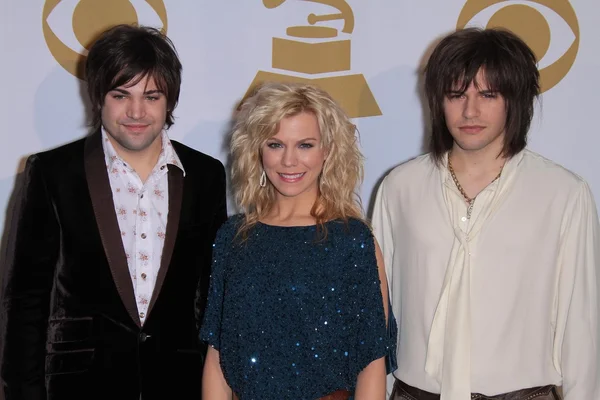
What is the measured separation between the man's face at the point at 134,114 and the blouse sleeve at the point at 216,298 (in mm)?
390

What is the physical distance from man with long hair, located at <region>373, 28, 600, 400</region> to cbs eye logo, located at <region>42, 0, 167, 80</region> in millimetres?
1326

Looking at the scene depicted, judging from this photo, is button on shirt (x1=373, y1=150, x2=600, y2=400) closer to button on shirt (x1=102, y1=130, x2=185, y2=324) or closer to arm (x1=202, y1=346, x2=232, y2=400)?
arm (x1=202, y1=346, x2=232, y2=400)

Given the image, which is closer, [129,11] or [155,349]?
[155,349]

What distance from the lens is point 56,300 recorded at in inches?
88.4

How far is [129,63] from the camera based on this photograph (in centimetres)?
226

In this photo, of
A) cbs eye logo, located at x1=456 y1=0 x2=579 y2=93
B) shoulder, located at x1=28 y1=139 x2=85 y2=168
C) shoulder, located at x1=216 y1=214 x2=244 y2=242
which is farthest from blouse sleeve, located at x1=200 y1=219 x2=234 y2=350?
cbs eye logo, located at x1=456 y1=0 x2=579 y2=93

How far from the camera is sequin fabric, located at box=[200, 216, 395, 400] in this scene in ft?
6.77

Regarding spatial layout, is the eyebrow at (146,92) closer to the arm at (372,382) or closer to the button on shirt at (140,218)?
the button on shirt at (140,218)

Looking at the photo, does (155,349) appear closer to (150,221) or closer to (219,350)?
(219,350)

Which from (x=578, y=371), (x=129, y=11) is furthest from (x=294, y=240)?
(x=129, y=11)

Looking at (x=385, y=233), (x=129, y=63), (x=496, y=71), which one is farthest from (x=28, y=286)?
(x=496, y=71)

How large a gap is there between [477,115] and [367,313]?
67 cm

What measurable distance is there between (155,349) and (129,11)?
1.42 meters

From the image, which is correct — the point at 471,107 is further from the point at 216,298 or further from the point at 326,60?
the point at 326,60
